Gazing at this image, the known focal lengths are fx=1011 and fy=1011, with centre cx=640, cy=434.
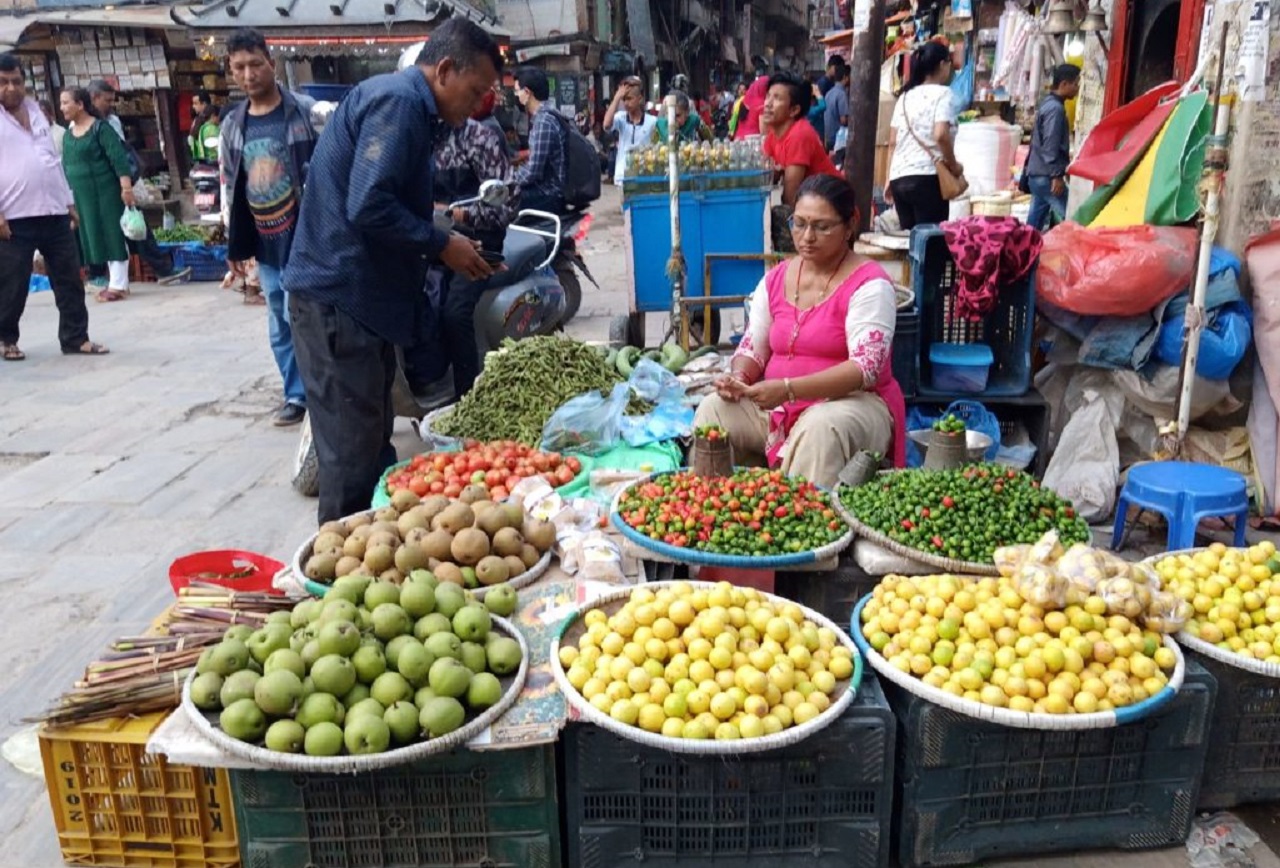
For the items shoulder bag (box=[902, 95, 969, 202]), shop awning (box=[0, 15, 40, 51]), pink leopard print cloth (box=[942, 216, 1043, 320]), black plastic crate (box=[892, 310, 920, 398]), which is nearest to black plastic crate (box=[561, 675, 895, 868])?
black plastic crate (box=[892, 310, 920, 398])

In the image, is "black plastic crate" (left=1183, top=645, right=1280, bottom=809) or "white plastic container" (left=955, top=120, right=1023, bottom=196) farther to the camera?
"white plastic container" (left=955, top=120, right=1023, bottom=196)

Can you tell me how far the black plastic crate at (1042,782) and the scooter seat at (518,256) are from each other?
12.1ft

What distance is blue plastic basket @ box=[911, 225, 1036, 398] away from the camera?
483 cm

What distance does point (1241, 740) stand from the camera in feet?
8.92

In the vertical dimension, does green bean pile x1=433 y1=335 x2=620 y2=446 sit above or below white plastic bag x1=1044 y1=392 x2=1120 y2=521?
above

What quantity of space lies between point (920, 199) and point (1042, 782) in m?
5.59

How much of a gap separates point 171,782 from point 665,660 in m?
1.25

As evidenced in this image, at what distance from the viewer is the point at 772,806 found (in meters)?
2.46

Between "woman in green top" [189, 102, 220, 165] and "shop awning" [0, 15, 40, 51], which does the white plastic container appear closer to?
"woman in green top" [189, 102, 220, 165]

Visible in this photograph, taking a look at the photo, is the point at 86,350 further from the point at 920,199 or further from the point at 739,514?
the point at 739,514

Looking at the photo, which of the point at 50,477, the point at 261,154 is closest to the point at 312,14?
the point at 261,154

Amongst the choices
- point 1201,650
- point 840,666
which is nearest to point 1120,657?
point 1201,650

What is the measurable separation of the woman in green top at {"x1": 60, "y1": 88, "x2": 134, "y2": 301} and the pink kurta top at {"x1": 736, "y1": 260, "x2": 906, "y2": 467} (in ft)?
26.5

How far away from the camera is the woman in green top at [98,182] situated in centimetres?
965
